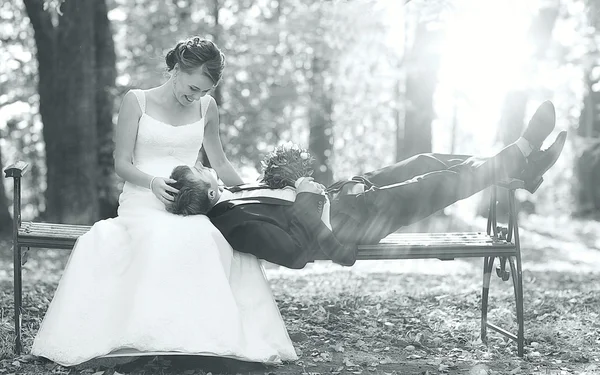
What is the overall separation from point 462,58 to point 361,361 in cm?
823

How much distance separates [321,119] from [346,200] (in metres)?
8.52

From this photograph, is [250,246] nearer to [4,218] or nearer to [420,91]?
[4,218]

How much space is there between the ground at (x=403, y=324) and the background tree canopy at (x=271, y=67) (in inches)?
94.7

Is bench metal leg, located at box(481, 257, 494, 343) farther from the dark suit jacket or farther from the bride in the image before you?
the bride

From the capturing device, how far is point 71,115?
9.33 meters

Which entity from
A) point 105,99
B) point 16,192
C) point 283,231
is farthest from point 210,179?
point 105,99

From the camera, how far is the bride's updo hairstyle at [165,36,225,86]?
4188 mm

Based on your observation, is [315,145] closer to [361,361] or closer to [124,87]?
[124,87]

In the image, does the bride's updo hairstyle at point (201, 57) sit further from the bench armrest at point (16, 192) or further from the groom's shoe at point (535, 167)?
the groom's shoe at point (535, 167)

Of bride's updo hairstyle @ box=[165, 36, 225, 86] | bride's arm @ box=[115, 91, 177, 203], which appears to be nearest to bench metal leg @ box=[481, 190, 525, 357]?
bride's updo hairstyle @ box=[165, 36, 225, 86]

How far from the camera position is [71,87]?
9312 mm

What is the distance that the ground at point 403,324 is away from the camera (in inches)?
157

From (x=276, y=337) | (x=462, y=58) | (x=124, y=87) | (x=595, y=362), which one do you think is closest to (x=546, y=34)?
(x=462, y=58)

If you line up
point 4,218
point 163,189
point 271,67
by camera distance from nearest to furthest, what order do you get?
point 163,189, point 4,218, point 271,67
